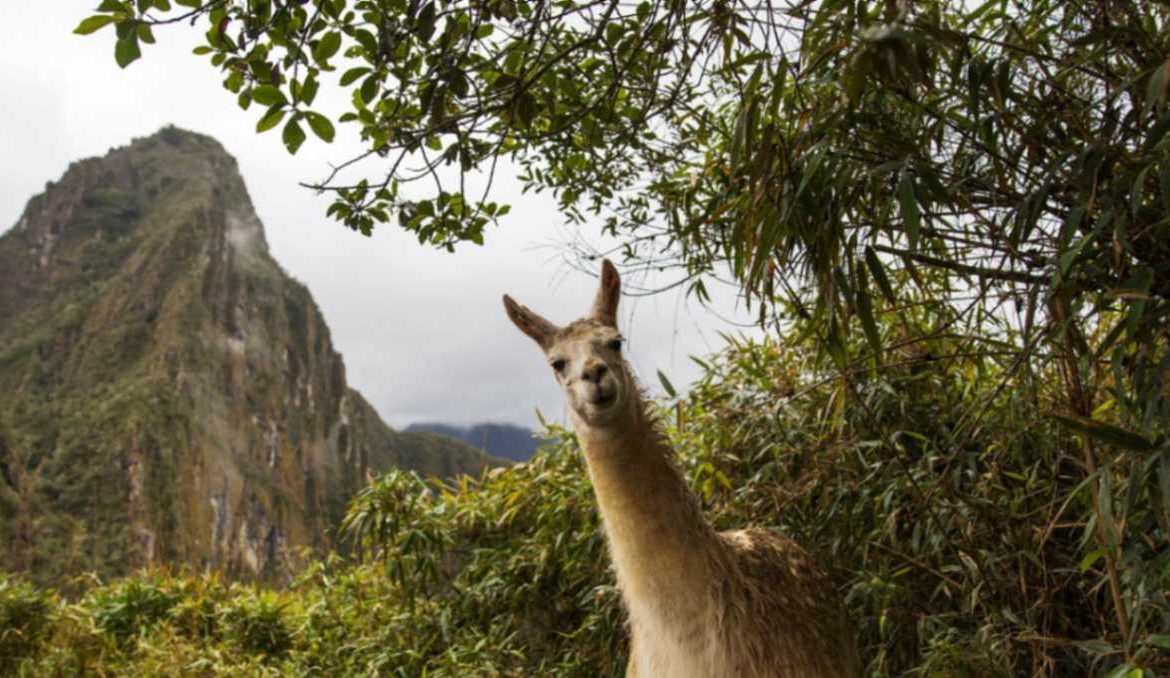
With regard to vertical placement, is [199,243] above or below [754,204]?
above

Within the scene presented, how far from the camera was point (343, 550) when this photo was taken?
624 centimetres

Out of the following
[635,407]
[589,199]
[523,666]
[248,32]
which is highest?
[589,199]

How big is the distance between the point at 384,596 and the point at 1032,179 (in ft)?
12.5

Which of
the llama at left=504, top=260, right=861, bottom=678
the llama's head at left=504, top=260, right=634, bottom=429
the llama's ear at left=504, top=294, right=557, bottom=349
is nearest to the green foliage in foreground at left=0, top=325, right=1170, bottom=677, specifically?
the llama at left=504, top=260, right=861, bottom=678

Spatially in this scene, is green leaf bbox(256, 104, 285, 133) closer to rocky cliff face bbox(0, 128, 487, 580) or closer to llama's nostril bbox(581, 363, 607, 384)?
llama's nostril bbox(581, 363, 607, 384)

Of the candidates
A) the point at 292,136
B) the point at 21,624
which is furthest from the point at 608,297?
the point at 21,624

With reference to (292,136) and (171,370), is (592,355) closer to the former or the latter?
(292,136)

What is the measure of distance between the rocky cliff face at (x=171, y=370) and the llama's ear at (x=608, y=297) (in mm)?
31188

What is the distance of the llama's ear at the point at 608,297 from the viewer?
10.2 ft

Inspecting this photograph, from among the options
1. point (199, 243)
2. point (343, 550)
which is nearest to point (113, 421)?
point (199, 243)

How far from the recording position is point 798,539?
3.89 metres

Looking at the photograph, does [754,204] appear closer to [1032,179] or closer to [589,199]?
[1032,179]

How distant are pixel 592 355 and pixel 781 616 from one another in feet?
3.07

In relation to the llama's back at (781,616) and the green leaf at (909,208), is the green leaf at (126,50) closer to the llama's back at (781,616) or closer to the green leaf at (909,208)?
the green leaf at (909,208)
